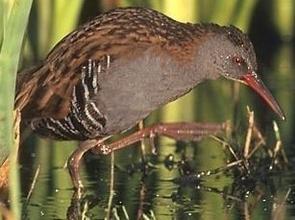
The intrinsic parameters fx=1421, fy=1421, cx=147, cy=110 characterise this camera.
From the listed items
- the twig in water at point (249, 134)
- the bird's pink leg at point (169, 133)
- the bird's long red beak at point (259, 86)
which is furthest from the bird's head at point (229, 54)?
the bird's pink leg at point (169, 133)

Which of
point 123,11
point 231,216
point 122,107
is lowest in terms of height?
point 231,216

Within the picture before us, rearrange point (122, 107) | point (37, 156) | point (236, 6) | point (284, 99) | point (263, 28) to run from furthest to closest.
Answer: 1. point (263, 28)
2. point (236, 6)
3. point (284, 99)
4. point (37, 156)
5. point (122, 107)

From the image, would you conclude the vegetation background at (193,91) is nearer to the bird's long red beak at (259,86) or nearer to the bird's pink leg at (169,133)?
the bird's pink leg at (169,133)

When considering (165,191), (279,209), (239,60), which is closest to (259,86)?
(239,60)

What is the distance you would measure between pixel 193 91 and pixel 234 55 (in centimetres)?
353

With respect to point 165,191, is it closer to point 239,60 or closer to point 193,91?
point 239,60

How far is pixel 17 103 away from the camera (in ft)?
22.1

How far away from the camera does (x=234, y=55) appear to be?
22.5 feet

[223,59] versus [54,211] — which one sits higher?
[223,59]

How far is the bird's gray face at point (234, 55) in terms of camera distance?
268 inches

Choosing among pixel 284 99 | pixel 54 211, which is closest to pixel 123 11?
pixel 54 211

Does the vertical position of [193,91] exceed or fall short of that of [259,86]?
it falls short

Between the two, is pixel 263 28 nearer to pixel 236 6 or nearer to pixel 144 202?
pixel 236 6

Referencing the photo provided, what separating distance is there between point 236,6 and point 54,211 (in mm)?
5261
